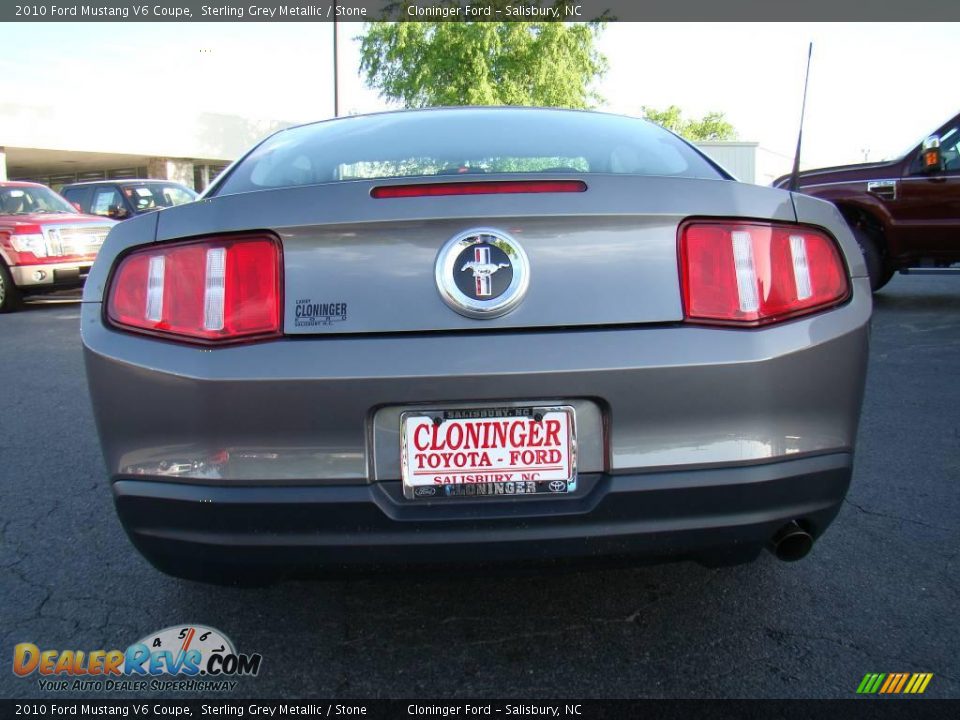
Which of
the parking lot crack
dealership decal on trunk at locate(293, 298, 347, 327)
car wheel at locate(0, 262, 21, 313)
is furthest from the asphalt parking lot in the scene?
car wheel at locate(0, 262, 21, 313)

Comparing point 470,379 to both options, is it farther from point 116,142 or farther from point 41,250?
point 116,142

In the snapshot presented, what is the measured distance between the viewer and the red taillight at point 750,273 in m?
1.79

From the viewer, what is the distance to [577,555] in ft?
5.82

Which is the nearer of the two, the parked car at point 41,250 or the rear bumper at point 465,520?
the rear bumper at point 465,520

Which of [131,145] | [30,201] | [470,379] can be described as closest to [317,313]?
[470,379]

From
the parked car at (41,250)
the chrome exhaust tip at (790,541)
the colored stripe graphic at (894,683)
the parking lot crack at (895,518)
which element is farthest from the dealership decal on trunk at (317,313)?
the parked car at (41,250)

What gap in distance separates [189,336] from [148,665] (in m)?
0.93

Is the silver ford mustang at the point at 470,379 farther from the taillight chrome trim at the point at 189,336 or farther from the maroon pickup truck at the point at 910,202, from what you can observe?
the maroon pickup truck at the point at 910,202

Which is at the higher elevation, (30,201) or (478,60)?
(478,60)

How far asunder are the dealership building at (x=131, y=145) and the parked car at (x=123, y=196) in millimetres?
13619

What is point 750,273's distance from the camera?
5.99 ft

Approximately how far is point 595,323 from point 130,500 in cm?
113
